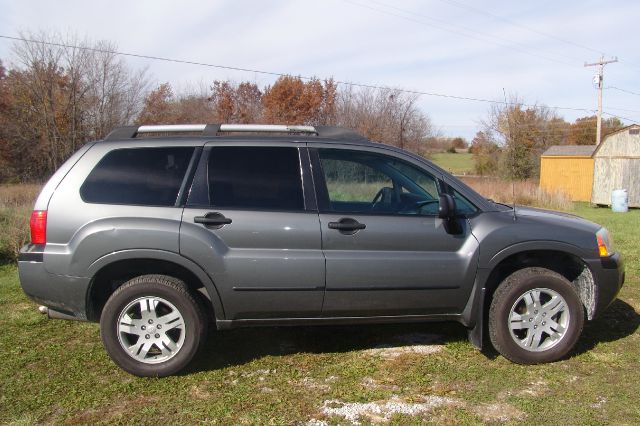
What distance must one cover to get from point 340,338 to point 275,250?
1390mm

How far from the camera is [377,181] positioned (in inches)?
176

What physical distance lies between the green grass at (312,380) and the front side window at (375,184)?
1.27 m

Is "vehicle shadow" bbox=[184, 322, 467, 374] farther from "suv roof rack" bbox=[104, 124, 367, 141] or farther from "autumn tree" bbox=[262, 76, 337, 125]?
"autumn tree" bbox=[262, 76, 337, 125]

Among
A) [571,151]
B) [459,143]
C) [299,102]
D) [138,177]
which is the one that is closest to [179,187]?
[138,177]

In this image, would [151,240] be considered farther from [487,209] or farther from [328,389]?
[487,209]

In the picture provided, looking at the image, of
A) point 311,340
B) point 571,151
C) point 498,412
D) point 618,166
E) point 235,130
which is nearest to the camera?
point 498,412

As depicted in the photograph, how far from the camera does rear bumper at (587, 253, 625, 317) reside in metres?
4.24

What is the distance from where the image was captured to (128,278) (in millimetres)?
4074

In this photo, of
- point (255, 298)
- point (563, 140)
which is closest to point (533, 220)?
point (255, 298)

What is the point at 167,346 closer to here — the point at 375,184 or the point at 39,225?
the point at 39,225

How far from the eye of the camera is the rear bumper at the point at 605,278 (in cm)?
424

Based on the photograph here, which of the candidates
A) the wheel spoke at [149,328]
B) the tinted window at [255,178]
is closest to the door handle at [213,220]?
the tinted window at [255,178]

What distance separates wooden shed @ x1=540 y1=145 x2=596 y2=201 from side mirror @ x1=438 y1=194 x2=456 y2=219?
27.3 m

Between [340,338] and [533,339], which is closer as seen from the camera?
[533,339]
